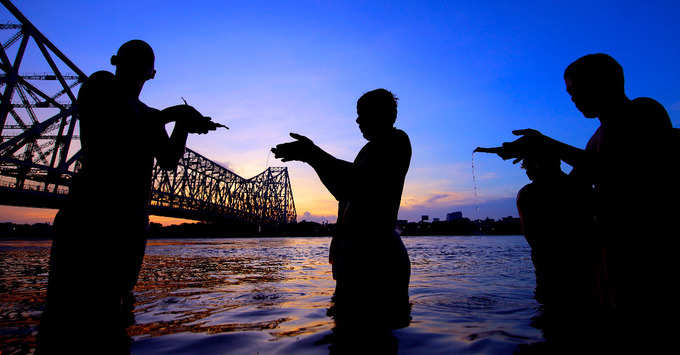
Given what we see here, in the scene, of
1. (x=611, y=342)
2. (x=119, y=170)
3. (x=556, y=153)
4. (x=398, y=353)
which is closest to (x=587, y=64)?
(x=556, y=153)

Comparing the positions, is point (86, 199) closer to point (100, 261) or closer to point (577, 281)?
point (100, 261)

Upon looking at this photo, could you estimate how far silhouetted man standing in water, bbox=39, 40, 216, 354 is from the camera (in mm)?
1427

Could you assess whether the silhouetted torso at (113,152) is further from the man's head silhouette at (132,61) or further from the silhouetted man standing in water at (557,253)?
the silhouetted man standing in water at (557,253)

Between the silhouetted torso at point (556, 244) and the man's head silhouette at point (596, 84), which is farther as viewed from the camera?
the silhouetted torso at point (556, 244)

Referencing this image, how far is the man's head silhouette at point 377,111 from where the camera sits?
68.5 inches

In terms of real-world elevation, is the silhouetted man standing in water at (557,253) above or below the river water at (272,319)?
above

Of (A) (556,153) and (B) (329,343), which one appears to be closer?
(A) (556,153)

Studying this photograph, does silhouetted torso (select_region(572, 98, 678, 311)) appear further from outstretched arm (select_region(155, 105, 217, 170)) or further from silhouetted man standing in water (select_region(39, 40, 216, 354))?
silhouetted man standing in water (select_region(39, 40, 216, 354))

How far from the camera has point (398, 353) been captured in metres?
1.77

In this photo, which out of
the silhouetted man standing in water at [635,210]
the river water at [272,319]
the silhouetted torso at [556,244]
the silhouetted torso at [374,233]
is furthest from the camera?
the silhouetted torso at [556,244]

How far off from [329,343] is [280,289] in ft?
9.64

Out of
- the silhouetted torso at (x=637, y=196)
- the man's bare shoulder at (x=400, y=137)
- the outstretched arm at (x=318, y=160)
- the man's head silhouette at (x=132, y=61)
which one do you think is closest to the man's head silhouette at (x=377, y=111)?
the man's bare shoulder at (x=400, y=137)

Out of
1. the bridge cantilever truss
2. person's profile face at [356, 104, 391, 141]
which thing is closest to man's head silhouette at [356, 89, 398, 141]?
person's profile face at [356, 104, 391, 141]

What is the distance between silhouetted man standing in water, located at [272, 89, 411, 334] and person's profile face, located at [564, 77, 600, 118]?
85cm
